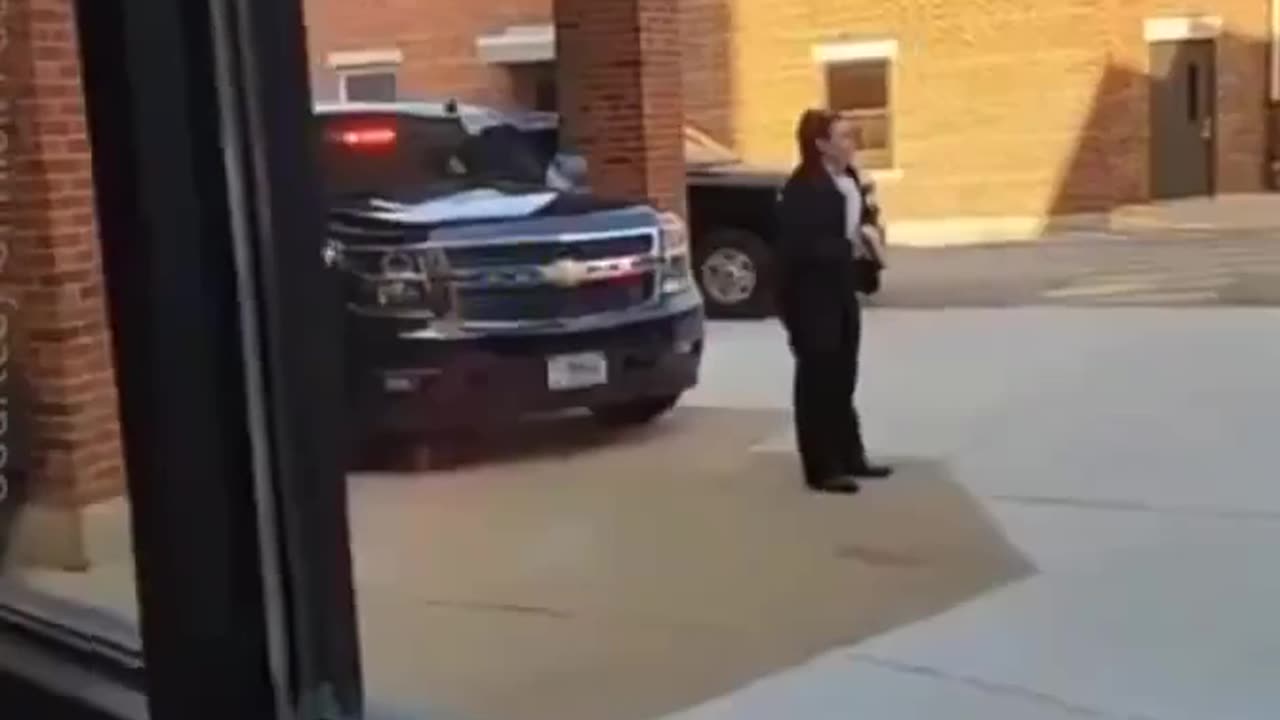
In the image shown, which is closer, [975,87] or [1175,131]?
[975,87]

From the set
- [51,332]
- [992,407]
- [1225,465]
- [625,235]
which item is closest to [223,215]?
[51,332]

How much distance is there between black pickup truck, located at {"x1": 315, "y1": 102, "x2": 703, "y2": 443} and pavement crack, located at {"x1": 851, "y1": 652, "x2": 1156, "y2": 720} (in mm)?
2616

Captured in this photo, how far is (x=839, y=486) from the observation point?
6512 millimetres

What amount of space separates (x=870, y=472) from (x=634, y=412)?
170 centimetres

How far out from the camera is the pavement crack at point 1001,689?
390 centimetres

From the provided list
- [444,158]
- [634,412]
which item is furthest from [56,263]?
[634,412]

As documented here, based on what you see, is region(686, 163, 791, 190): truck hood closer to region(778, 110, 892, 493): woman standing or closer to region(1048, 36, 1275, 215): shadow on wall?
region(778, 110, 892, 493): woman standing

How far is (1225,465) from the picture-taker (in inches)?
258

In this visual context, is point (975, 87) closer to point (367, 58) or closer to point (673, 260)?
point (673, 260)

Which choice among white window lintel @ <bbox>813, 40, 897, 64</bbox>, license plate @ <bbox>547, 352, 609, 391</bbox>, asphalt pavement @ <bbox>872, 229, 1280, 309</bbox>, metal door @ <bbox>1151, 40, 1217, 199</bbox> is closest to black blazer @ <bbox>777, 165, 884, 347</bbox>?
license plate @ <bbox>547, 352, 609, 391</bbox>

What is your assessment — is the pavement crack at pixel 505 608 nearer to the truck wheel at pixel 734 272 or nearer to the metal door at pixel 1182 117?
the truck wheel at pixel 734 272

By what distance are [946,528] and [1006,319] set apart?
5.92m

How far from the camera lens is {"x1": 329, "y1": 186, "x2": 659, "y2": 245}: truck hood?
7.12m

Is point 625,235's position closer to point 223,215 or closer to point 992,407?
point 992,407
